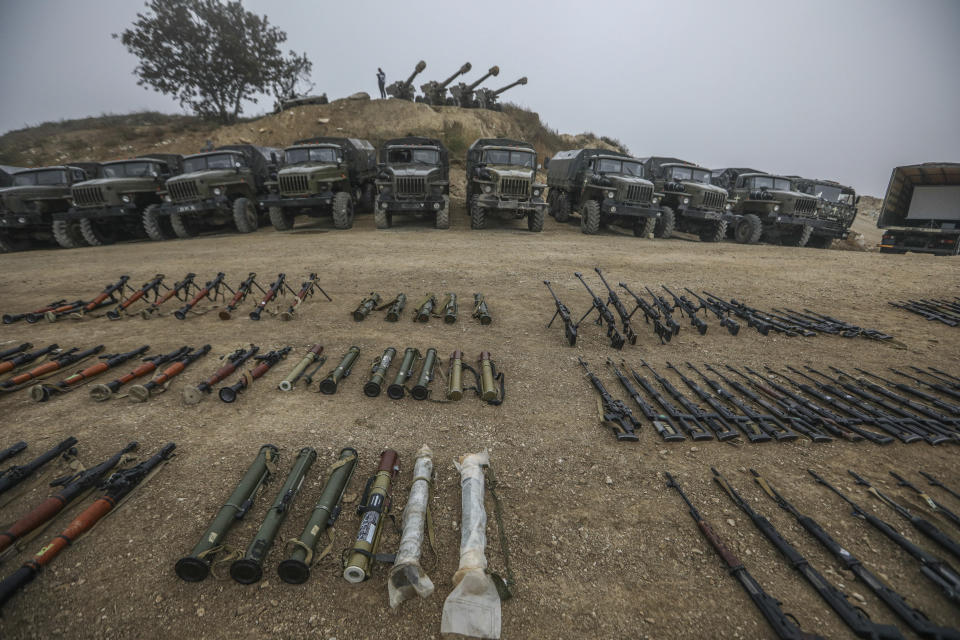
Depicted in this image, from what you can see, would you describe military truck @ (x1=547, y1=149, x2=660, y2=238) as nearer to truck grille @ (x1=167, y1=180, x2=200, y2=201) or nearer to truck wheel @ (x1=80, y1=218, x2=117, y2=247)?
truck grille @ (x1=167, y1=180, x2=200, y2=201)

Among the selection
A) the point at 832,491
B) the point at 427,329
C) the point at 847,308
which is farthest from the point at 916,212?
the point at 427,329

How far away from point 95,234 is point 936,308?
21506 mm

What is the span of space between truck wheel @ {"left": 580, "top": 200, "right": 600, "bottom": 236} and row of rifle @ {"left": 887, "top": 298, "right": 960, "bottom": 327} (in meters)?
8.11

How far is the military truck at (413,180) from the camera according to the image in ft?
40.5

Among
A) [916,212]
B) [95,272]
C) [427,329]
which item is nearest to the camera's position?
[427,329]

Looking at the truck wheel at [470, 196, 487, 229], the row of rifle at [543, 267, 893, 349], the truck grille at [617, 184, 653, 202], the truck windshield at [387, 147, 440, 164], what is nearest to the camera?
the row of rifle at [543, 267, 893, 349]

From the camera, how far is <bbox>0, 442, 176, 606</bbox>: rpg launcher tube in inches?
77.0

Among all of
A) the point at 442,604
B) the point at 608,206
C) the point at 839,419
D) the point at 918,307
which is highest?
the point at 608,206

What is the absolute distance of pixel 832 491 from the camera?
2830 millimetres

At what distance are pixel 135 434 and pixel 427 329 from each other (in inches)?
130

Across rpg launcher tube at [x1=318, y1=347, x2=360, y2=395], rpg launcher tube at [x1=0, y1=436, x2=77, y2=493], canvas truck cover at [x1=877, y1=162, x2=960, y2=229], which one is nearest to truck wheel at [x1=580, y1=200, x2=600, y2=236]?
canvas truck cover at [x1=877, y1=162, x2=960, y2=229]

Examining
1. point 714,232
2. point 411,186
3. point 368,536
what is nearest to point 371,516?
point 368,536

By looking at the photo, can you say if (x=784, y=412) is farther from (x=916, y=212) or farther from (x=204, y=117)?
(x=204, y=117)

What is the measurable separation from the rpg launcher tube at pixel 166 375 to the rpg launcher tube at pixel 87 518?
1.10m
